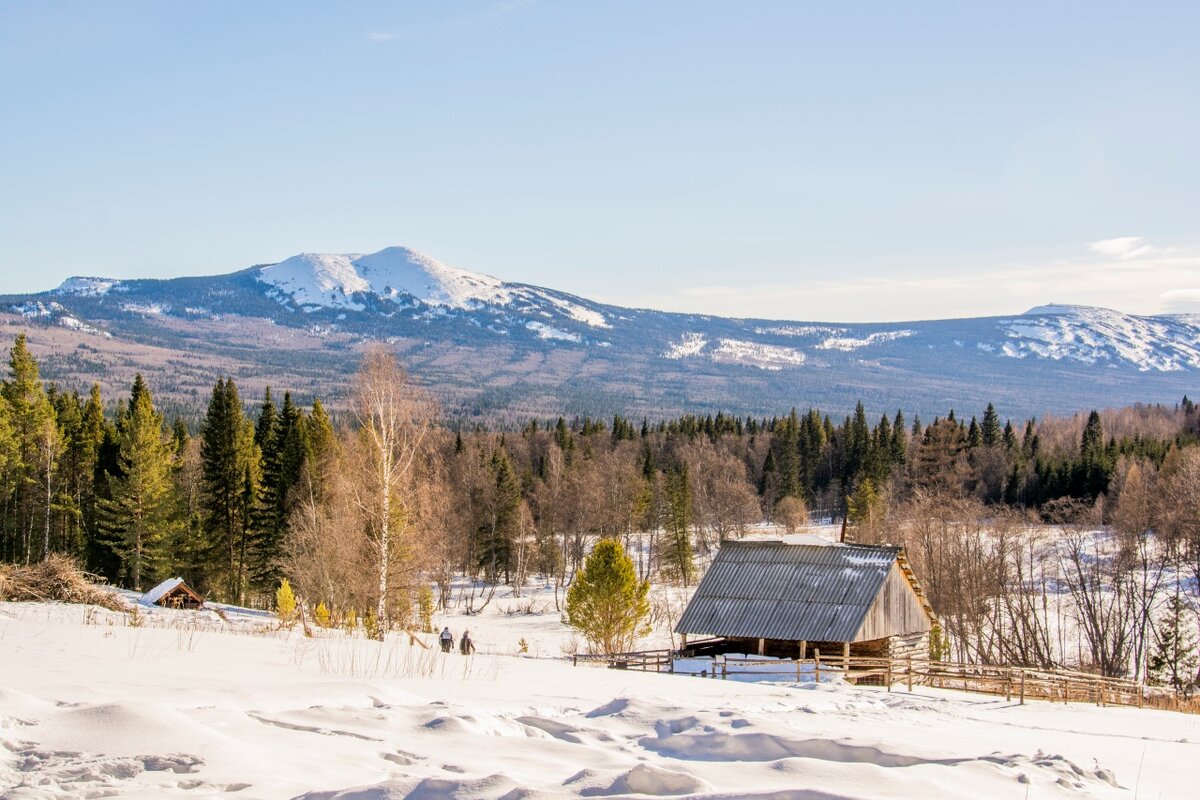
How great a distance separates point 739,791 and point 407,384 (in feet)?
87.1

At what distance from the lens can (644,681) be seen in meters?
15.4

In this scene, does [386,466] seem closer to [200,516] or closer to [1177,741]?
[1177,741]

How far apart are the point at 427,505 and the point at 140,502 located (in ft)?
→ 50.4

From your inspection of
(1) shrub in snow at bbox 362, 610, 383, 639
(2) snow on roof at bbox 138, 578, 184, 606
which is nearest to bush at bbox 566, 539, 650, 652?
(2) snow on roof at bbox 138, 578, 184, 606

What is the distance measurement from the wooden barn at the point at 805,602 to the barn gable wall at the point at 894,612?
0.03 m

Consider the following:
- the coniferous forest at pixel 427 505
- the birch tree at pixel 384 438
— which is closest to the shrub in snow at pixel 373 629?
the birch tree at pixel 384 438

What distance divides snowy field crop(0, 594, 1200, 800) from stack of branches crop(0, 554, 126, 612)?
7919 millimetres

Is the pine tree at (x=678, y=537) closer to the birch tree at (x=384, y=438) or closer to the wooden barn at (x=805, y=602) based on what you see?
the wooden barn at (x=805, y=602)

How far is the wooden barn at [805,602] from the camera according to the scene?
Answer: 98.8 ft

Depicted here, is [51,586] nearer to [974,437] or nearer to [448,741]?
[448,741]

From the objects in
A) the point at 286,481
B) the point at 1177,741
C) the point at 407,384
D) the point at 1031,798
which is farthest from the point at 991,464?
the point at 1031,798

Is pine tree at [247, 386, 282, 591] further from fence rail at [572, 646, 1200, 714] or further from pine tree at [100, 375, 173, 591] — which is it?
fence rail at [572, 646, 1200, 714]

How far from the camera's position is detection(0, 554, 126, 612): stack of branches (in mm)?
19750

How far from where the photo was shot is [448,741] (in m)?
7.34
